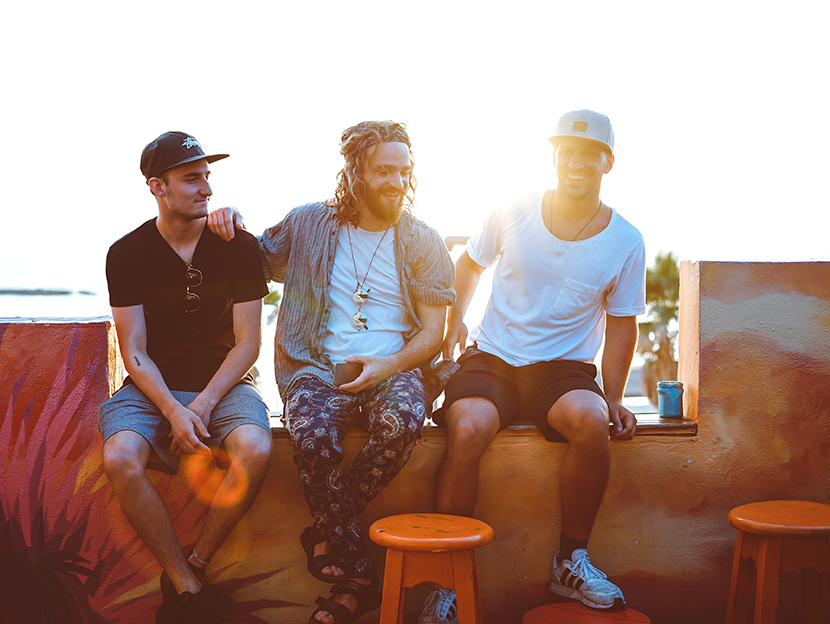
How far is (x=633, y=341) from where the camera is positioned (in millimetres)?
2793

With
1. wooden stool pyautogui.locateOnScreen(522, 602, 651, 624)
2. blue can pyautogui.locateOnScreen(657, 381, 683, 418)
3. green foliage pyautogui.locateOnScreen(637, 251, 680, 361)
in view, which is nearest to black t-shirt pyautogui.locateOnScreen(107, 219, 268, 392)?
wooden stool pyautogui.locateOnScreen(522, 602, 651, 624)

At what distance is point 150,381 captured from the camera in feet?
7.68

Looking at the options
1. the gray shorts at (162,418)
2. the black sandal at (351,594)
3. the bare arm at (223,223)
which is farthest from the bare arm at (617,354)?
the bare arm at (223,223)

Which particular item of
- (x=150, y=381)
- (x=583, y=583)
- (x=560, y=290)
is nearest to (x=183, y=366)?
(x=150, y=381)

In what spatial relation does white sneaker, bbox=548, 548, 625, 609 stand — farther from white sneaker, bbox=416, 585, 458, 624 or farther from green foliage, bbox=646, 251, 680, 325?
green foliage, bbox=646, 251, 680, 325

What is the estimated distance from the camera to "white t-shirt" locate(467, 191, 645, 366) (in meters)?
2.72

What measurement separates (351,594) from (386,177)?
1.53 m

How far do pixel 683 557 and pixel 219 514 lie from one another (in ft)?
6.20

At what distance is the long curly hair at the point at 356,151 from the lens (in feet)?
8.65

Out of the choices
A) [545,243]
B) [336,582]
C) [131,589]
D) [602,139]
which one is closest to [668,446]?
[545,243]

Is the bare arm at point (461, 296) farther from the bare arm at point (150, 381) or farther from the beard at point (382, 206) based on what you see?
the bare arm at point (150, 381)

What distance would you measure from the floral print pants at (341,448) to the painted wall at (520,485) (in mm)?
236

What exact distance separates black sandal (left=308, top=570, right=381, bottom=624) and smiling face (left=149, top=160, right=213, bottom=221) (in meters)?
1.43

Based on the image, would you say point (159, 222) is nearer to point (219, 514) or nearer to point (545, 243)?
point (219, 514)
